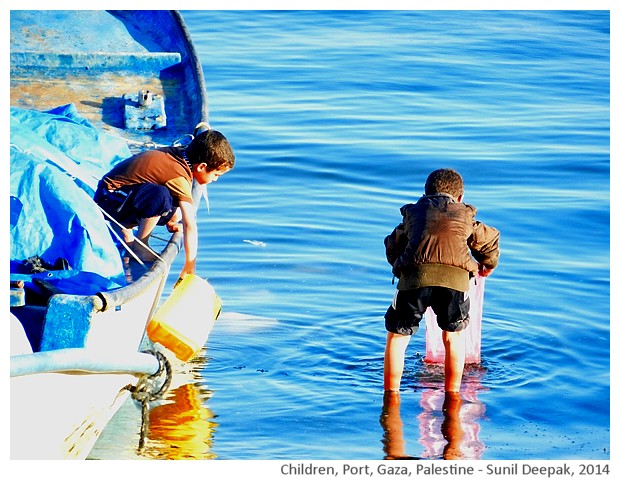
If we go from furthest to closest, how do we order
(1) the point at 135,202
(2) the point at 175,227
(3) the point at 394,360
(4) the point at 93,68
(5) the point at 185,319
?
(4) the point at 93,68 < (2) the point at 175,227 < (3) the point at 394,360 < (1) the point at 135,202 < (5) the point at 185,319

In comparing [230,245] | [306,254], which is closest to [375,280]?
[306,254]

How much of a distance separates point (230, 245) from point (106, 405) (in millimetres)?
4464

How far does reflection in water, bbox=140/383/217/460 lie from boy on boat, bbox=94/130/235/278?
978 millimetres

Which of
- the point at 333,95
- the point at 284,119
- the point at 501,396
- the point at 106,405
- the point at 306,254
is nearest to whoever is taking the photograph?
the point at 106,405

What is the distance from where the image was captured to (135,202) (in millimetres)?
6695

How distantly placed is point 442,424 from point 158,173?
2.46m

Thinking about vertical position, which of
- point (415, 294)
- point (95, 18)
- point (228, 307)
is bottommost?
point (228, 307)

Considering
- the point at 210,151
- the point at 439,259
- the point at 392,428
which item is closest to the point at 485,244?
the point at 439,259

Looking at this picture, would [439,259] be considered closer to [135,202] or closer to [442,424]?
[442,424]

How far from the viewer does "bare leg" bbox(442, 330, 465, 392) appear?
6.66 metres

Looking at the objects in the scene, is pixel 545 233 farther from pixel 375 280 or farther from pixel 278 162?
pixel 278 162

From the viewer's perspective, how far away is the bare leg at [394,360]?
669 cm

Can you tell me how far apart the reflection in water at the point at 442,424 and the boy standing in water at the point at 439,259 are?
0.34 metres

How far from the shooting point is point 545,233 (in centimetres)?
1041
